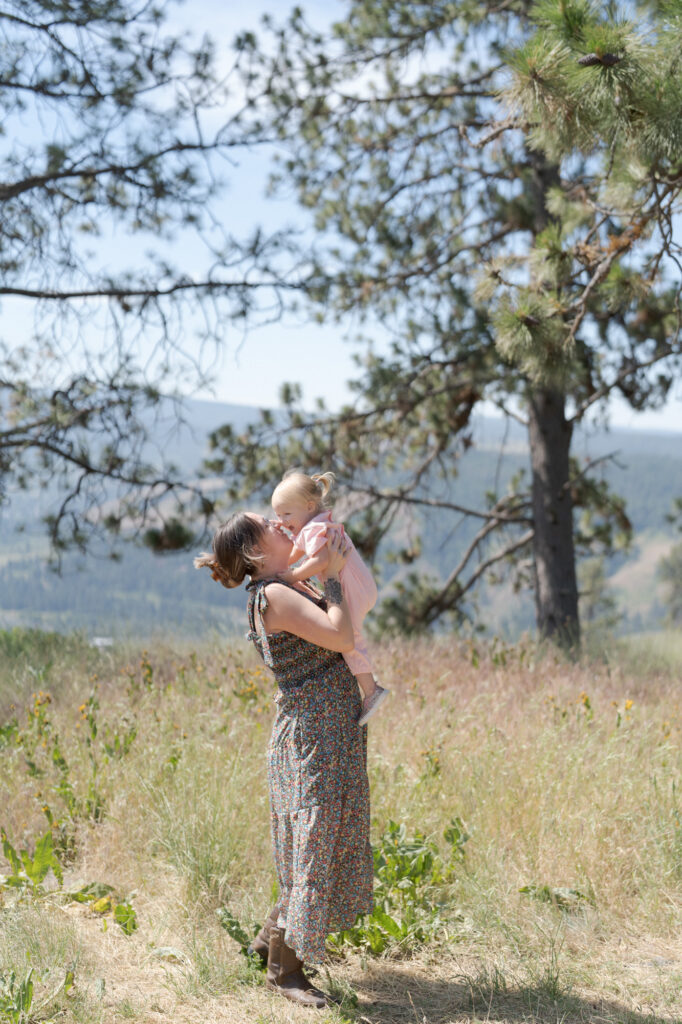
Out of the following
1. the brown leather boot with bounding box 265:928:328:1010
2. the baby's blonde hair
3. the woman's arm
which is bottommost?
the brown leather boot with bounding box 265:928:328:1010

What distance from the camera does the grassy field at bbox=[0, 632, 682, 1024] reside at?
344cm

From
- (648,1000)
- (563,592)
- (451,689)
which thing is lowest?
(648,1000)

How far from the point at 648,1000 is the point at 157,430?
601cm

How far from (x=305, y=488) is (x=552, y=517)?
6811mm

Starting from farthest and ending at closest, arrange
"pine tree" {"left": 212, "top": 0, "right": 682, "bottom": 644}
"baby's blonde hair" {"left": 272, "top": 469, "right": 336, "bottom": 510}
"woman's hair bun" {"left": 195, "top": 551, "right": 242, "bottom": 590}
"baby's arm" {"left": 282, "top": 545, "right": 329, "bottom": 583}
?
"pine tree" {"left": 212, "top": 0, "right": 682, "bottom": 644} < "woman's hair bun" {"left": 195, "top": 551, "right": 242, "bottom": 590} < "baby's blonde hair" {"left": 272, "top": 469, "right": 336, "bottom": 510} < "baby's arm" {"left": 282, "top": 545, "right": 329, "bottom": 583}

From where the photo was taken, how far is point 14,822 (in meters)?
4.63

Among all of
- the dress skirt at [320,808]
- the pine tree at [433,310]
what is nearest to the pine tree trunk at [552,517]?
the pine tree at [433,310]

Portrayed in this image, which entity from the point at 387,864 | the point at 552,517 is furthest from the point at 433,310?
the point at 387,864

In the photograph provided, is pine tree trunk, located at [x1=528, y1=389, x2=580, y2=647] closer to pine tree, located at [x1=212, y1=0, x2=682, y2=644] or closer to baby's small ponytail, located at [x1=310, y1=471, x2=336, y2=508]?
pine tree, located at [x1=212, y1=0, x2=682, y2=644]

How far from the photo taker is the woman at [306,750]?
→ 3.17 meters

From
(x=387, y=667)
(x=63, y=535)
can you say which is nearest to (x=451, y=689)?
(x=387, y=667)

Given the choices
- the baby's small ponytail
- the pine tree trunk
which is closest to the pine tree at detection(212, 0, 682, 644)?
the pine tree trunk

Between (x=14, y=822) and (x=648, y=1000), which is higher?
(x=14, y=822)

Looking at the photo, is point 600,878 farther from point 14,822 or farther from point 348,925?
point 14,822
